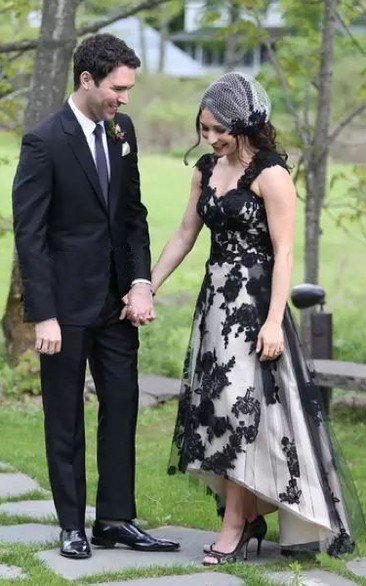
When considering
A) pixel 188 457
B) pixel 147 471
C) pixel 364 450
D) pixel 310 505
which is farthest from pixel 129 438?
pixel 364 450

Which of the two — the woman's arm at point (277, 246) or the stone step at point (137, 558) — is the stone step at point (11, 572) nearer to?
the stone step at point (137, 558)

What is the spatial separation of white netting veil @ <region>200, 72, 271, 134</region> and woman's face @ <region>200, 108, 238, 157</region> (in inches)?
0.7

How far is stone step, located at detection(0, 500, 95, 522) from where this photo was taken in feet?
18.9

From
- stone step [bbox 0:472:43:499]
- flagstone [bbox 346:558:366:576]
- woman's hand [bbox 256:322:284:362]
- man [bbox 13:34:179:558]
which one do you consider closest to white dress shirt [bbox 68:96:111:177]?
man [bbox 13:34:179:558]

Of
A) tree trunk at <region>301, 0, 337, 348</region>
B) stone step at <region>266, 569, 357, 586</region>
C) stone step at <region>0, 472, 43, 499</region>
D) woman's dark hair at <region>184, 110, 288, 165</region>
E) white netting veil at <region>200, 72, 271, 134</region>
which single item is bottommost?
stone step at <region>266, 569, 357, 586</region>

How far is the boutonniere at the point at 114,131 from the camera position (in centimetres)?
509

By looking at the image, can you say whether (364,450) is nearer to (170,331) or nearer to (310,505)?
(310,505)

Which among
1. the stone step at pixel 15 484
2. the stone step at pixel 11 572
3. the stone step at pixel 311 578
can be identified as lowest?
the stone step at pixel 11 572

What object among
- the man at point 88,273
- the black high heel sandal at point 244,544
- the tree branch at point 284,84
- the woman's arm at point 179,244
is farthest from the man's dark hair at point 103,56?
the tree branch at point 284,84

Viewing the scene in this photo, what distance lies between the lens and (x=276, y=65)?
10.8 metres

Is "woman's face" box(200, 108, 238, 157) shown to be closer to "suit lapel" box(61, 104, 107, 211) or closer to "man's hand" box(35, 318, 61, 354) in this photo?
"suit lapel" box(61, 104, 107, 211)

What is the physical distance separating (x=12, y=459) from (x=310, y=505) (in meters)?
2.53

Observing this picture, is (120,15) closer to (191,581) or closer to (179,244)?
(179,244)

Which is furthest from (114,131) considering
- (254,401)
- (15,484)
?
(15,484)
